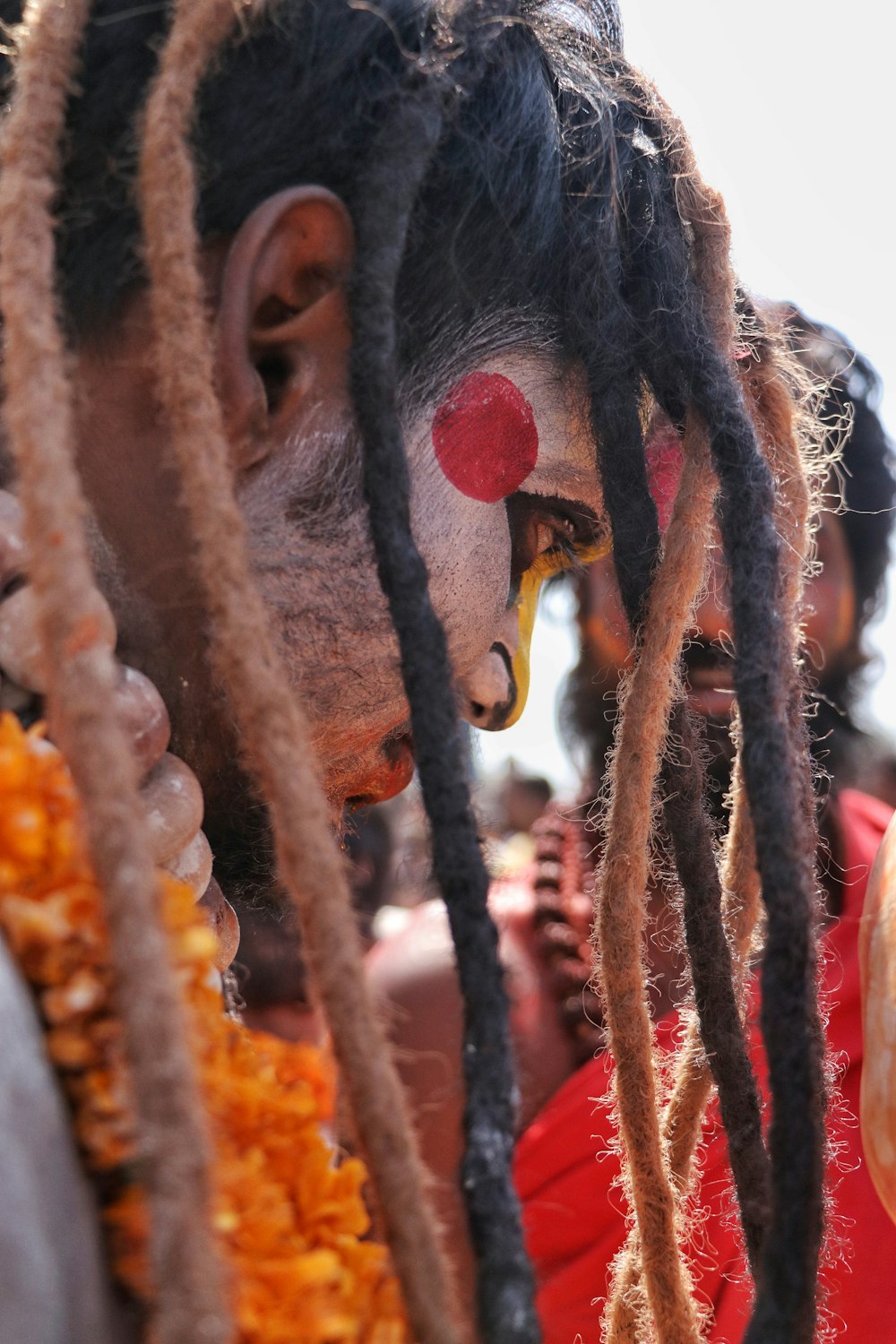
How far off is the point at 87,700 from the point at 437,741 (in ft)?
0.83

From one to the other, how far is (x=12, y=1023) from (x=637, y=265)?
84 centimetres

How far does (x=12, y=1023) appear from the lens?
61 cm

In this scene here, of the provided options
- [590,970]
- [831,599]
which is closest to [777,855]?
[590,970]

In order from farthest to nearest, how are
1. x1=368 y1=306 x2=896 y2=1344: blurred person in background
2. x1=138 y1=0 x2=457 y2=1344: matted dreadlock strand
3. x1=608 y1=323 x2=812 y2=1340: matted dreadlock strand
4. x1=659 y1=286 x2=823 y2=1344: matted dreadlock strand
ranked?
x1=368 y1=306 x2=896 y2=1344: blurred person in background
x1=608 y1=323 x2=812 y2=1340: matted dreadlock strand
x1=659 y1=286 x2=823 y2=1344: matted dreadlock strand
x1=138 y1=0 x2=457 y2=1344: matted dreadlock strand

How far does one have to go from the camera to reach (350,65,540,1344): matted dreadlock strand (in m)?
0.75

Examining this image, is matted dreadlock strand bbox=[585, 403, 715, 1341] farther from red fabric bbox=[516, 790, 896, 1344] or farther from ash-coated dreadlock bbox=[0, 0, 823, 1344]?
red fabric bbox=[516, 790, 896, 1344]

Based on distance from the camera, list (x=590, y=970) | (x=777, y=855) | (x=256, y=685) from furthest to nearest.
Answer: (x=590, y=970), (x=777, y=855), (x=256, y=685)

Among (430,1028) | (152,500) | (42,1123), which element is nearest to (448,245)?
(152,500)

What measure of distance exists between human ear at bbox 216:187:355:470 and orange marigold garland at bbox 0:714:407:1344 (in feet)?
0.98

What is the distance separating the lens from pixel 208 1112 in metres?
0.67

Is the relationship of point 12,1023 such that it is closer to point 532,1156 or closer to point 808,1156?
point 808,1156

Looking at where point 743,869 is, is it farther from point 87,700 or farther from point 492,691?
point 87,700

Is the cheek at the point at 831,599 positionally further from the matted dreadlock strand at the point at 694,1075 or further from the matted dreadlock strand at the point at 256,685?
the matted dreadlock strand at the point at 256,685

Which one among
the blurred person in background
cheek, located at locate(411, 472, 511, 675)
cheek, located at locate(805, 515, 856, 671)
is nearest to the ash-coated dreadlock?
cheek, located at locate(411, 472, 511, 675)
